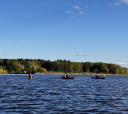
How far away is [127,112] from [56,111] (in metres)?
6.81

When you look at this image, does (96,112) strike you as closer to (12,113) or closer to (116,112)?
(116,112)

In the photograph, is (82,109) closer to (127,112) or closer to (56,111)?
(56,111)

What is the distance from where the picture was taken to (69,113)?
73.3 feet

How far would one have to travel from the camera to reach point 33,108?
24812mm

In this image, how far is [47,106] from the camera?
85.1 feet

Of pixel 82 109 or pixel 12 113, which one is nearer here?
pixel 12 113

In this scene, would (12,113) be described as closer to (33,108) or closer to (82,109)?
(33,108)

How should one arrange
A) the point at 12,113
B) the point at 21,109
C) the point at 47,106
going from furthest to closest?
the point at 47,106 < the point at 21,109 < the point at 12,113

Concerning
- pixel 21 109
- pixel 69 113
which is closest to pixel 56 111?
pixel 69 113

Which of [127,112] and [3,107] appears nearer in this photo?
[127,112]

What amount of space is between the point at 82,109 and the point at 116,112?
3400 mm

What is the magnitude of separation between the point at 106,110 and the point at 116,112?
1209mm

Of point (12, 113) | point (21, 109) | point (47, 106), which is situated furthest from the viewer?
point (47, 106)

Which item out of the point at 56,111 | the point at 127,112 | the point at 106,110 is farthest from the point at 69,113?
the point at 127,112
